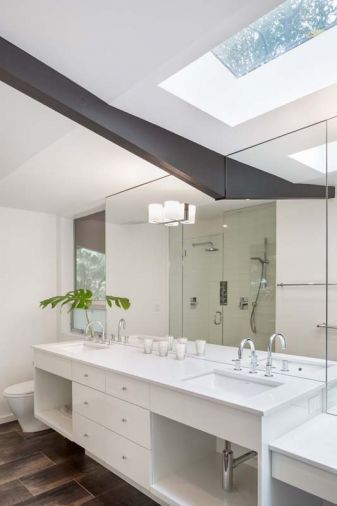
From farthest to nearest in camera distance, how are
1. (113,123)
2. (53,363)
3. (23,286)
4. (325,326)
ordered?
(23,286)
(53,363)
(325,326)
(113,123)

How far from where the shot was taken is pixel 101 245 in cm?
414

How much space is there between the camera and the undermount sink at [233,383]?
6.68 ft

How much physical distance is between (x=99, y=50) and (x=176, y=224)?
5.13 feet

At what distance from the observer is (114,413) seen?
2334 millimetres

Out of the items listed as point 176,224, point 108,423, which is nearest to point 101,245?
point 176,224

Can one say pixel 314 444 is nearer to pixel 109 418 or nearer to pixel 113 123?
pixel 109 418

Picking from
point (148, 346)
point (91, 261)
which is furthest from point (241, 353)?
point (91, 261)

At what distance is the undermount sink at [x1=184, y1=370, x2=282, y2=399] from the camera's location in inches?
80.1

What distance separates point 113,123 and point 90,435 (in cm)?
208

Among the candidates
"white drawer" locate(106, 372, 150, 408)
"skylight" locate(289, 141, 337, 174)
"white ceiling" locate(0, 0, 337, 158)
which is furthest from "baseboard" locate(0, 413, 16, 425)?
"skylight" locate(289, 141, 337, 174)

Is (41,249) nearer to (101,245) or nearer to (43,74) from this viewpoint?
(101,245)

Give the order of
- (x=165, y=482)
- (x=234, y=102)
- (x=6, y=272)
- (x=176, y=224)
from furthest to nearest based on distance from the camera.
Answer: (x=6, y=272), (x=176, y=224), (x=165, y=482), (x=234, y=102)

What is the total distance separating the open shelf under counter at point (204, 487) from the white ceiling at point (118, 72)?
1.99 metres

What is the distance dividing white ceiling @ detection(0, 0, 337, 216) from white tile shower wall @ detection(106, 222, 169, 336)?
22.8 inches
